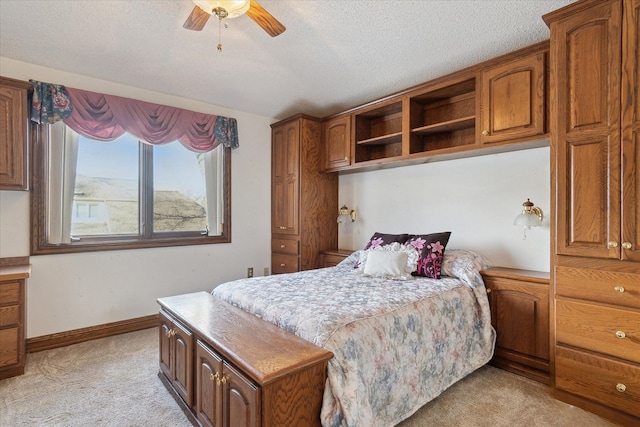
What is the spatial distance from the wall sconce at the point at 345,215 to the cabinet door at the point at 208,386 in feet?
8.18

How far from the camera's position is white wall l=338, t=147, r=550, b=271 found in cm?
265

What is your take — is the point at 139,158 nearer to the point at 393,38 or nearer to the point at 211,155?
the point at 211,155

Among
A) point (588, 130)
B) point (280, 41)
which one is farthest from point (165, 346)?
point (588, 130)

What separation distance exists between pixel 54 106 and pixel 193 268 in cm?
198

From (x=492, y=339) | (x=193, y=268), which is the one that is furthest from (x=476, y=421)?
(x=193, y=268)

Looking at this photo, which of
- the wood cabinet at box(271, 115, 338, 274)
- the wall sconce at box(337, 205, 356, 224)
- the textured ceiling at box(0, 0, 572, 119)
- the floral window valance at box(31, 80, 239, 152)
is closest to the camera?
the textured ceiling at box(0, 0, 572, 119)

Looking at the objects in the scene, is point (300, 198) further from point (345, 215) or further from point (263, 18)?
point (263, 18)

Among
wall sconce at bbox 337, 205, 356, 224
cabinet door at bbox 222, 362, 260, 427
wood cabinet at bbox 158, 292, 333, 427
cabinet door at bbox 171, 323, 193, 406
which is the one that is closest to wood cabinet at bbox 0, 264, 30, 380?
cabinet door at bbox 171, 323, 193, 406

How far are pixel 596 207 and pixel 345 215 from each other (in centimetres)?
249

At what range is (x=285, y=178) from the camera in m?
4.04

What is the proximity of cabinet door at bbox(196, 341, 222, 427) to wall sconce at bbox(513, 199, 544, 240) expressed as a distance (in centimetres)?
236

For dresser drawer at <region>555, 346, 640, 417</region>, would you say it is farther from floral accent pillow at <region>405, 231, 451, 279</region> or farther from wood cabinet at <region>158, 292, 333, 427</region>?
wood cabinet at <region>158, 292, 333, 427</region>

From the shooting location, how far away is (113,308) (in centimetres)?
313

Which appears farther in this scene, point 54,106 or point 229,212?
point 229,212
